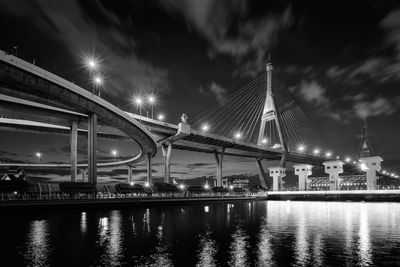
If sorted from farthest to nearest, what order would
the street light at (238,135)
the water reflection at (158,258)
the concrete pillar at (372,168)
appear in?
the concrete pillar at (372,168), the street light at (238,135), the water reflection at (158,258)

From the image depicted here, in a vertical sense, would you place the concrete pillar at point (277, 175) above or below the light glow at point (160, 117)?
below

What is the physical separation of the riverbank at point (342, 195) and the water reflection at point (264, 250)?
86.9 metres

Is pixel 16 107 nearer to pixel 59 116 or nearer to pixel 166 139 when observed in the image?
pixel 59 116

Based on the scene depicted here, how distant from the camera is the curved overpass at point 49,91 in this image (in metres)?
34.1

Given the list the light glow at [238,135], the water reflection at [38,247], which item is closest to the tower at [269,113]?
the light glow at [238,135]

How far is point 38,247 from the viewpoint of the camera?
17.1 m

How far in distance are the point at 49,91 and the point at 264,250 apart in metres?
34.9

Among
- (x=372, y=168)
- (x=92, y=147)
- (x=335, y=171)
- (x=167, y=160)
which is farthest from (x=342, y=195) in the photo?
(x=92, y=147)

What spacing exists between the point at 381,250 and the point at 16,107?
56.2 meters

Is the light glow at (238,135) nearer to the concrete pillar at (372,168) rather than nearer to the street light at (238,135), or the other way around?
the street light at (238,135)

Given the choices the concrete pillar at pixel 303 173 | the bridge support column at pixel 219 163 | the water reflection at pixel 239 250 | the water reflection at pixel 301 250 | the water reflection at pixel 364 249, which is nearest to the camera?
the water reflection at pixel 239 250

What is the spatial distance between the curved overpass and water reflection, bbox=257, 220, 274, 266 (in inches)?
1256

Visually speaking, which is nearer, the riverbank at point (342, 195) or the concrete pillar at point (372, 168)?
the riverbank at point (342, 195)

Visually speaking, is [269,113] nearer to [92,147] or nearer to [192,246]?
[92,147]
